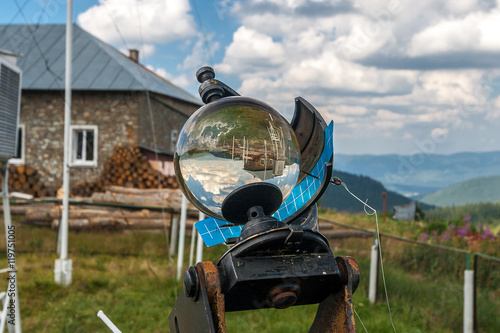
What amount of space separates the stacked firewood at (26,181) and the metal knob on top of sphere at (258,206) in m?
15.9

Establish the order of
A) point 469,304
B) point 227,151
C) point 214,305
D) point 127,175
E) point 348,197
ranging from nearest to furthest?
1. point 214,305
2. point 227,151
3. point 348,197
4. point 469,304
5. point 127,175

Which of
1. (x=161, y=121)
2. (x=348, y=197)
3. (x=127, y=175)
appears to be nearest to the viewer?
(x=348, y=197)

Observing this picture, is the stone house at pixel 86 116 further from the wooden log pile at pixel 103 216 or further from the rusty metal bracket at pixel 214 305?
the rusty metal bracket at pixel 214 305

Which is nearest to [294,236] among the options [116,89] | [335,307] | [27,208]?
[335,307]

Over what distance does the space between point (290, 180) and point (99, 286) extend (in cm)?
664

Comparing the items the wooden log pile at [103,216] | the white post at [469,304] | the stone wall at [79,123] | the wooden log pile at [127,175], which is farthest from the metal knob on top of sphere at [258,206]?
the stone wall at [79,123]

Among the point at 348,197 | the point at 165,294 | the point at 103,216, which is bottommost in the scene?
the point at 165,294

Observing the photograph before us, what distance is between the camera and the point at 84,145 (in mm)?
15992

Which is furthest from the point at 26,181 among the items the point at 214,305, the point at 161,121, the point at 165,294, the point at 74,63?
the point at 214,305

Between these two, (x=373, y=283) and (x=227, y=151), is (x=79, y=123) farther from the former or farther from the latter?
(x=227, y=151)

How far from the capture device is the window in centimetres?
1568

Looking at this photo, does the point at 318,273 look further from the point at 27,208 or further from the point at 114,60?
the point at 114,60

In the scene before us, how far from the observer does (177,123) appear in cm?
1820

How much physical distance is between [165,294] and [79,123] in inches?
412
